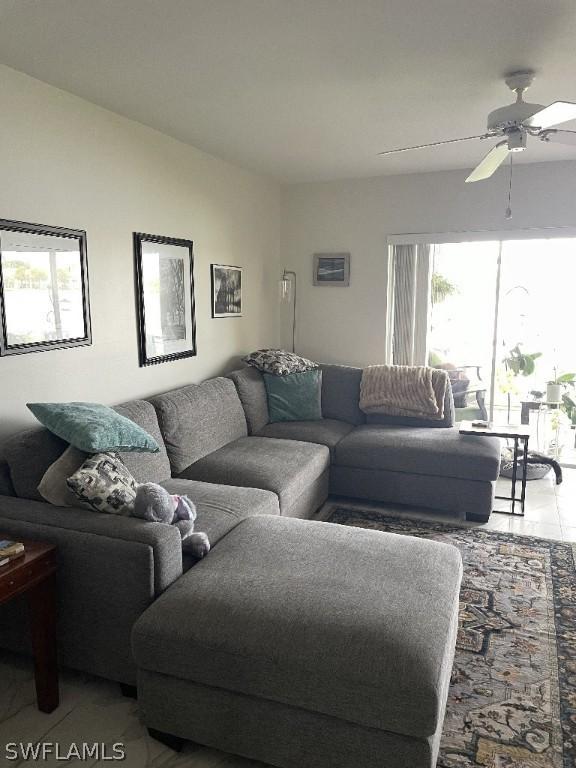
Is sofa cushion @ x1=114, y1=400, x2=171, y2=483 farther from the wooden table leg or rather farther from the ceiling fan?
the ceiling fan

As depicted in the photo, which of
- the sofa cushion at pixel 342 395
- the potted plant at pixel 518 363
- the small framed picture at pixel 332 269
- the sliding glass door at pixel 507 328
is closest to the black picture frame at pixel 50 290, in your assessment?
the sofa cushion at pixel 342 395

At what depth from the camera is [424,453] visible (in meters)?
3.70

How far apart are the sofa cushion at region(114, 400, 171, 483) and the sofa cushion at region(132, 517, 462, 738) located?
833 mm

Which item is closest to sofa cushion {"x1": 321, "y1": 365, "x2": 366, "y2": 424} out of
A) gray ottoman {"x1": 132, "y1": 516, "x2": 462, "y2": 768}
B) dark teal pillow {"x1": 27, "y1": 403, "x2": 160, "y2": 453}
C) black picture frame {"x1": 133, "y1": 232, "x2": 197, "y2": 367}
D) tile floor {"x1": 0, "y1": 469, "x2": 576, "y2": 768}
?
black picture frame {"x1": 133, "y1": 232, "x2": 197, "y2": 367}

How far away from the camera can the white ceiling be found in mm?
1972

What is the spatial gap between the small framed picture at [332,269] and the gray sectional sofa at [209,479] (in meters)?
0.97

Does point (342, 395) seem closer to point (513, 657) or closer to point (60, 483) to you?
point (513, 657)

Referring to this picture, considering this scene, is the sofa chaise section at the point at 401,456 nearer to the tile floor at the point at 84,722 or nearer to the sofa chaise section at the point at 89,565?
the sofa chaise section at the point at 89,565

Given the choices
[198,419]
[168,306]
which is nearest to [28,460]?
[198,419]

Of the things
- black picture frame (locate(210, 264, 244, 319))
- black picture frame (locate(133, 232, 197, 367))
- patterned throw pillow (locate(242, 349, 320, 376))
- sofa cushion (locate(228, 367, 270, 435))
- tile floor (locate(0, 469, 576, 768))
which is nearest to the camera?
tile floor (locate(0, 469, 576, 768))

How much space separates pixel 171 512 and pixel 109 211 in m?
1.79

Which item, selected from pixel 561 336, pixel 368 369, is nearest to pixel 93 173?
pixel 368 369

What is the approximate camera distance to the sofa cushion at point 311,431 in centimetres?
396

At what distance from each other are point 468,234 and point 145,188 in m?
2.72
